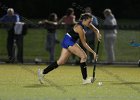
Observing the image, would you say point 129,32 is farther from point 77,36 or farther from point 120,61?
point 77,36

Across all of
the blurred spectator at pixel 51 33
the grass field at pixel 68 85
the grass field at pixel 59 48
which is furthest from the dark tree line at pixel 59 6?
the grass field at pixel 68 85

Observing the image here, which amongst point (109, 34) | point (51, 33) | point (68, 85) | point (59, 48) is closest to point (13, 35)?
point (51, 33)

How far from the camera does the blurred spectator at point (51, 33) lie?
22656 mm

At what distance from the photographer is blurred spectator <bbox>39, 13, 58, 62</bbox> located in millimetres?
22656

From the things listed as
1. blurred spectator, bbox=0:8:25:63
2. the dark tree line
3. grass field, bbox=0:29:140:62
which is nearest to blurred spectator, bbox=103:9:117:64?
grass field, bbox=0:29:140:62

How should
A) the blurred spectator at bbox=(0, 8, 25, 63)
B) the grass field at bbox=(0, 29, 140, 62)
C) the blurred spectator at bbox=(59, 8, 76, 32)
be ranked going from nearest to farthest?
the blurred spectator at bbox=(0, 8, 25, 63) < the blurred spectator at bbox=(59, 8, 76, 32) < the grass field at bbox=(0, 29, 140, 62)

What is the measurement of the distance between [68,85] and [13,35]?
7026 millimetres

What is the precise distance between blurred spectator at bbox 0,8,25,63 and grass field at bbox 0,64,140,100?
110 centimetres

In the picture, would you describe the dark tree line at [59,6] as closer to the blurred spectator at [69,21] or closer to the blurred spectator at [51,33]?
the blurred spectator at [69,21]

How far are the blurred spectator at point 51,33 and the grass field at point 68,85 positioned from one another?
1.33 meters

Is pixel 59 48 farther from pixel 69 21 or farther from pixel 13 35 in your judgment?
pixel 13 35

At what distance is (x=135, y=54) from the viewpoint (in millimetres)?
23359

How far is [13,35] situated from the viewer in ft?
74.3

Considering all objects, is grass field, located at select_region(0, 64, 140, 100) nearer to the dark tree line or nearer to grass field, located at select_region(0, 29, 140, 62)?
grass field, located at select_region(0, 29, 140, 62)
